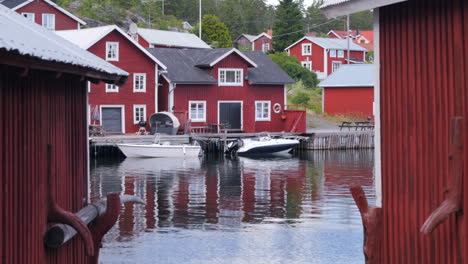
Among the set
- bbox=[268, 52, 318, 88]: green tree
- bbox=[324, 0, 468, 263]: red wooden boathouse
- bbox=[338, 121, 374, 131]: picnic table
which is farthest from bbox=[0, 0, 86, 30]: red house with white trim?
bbox=[324, 0, 468, 263]: red wooden boathouse

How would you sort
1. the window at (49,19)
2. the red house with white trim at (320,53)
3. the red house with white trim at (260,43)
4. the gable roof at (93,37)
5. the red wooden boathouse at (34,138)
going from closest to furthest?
the red wooden boathouse at (34,138) < the gable roof at (93,37) < the window at (49,19) < the red house with white trim at (320,53) < the red house with white trim at (260,43)

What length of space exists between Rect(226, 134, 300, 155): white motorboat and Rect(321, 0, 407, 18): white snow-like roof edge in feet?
140

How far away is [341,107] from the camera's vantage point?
224ft

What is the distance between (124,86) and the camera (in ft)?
169

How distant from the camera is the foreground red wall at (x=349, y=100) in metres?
66.1

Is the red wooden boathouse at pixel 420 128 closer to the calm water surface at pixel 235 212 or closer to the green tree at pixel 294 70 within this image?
the calm water surface at pixel 235 212

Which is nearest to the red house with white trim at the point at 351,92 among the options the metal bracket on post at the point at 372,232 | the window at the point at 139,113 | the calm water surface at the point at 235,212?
the window at the point at 139,113

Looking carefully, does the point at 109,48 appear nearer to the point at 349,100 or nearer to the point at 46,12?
the point at 46,12

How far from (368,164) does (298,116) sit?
41.4 feet

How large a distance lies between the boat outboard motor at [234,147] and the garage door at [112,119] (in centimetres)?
690

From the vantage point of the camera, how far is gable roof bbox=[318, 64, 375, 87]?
218ft

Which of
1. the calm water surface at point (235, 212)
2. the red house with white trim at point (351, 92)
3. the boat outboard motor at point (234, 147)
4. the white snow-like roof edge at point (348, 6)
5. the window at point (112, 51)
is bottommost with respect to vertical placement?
the calm water surface at point (235, 212)

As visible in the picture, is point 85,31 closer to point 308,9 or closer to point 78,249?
point 78,249

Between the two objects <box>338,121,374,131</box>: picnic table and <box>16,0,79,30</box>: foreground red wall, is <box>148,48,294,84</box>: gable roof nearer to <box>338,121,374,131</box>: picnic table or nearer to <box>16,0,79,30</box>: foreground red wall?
<box>338,121,374,131</box>: picnic table
